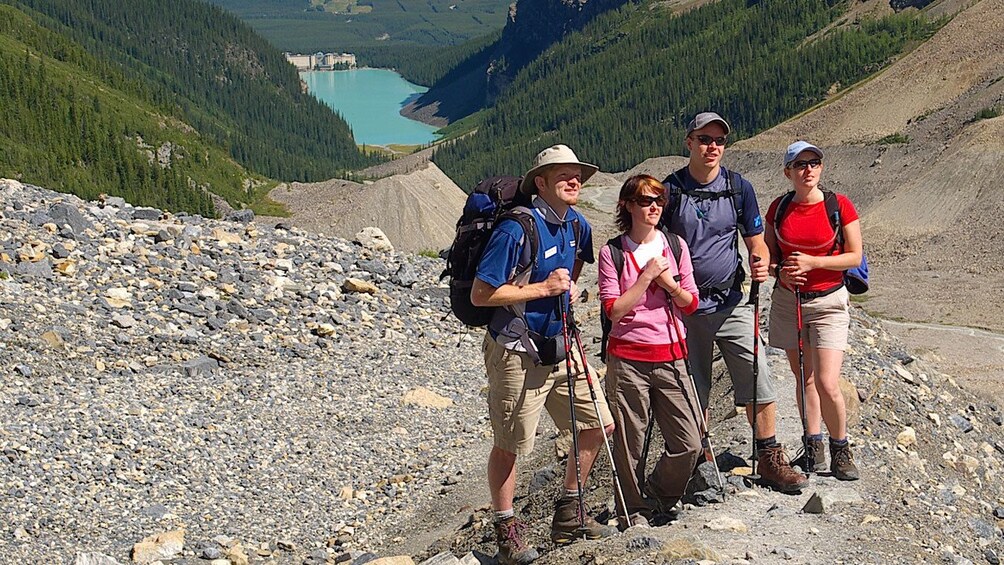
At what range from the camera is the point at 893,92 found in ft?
315

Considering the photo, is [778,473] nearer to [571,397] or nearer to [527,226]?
[571,397]

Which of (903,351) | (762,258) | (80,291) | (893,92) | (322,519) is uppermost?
(893,92)

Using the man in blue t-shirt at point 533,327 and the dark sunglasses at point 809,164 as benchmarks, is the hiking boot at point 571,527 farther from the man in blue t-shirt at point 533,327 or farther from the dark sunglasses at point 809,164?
the dark sunglasses at point 809,164

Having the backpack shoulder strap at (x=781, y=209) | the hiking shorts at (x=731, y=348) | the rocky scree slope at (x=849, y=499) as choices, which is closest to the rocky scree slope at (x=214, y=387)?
the rocky scree slope at (x=849, y=499)

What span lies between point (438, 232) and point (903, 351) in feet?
80.0

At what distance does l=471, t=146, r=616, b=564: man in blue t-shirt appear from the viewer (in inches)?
298

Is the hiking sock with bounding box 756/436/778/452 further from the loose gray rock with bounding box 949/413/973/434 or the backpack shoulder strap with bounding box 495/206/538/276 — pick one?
the loose gray rock with bounding box 949/413/973/434

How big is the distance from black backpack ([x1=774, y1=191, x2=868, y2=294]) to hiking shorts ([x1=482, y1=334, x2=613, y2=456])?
258 cm

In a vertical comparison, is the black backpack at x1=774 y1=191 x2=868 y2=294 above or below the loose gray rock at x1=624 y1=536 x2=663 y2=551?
above

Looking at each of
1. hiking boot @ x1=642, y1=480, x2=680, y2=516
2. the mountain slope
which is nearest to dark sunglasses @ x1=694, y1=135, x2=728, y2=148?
hiking boot @ x1=642, y1=480, x2=680, y2=516

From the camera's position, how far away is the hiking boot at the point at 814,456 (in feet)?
31.7

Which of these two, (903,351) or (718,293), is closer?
(718,293)

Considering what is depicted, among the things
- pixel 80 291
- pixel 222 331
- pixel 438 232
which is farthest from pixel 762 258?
pixel 438 232

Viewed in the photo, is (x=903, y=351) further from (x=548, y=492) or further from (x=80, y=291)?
(x=80, y=291)
